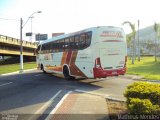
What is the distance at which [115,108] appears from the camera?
1034cm

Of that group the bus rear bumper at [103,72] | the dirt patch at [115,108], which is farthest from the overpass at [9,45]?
the dirt patch at [115,108]

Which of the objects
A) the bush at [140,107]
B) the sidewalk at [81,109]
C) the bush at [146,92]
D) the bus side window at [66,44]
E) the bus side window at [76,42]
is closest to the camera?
the bush at [140,107]

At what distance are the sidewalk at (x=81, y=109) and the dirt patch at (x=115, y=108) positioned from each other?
163 mm

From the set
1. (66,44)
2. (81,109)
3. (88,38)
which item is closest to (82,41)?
(88,38)

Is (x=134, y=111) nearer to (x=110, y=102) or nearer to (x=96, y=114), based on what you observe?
(x=96, y=114)

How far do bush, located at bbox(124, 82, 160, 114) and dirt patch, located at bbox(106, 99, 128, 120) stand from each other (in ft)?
2.35

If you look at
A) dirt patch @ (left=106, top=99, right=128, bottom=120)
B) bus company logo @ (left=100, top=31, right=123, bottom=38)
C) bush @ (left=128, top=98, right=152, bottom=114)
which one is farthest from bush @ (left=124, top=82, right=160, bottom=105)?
bus company logo @ (left=100, top=31, right=123, bottom=38)

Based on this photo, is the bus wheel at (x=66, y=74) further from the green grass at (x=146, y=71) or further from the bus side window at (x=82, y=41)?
the green grass at (x=146, y=71)

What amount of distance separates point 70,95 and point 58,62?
993 centimetres

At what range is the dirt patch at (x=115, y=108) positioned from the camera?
9.20 meters

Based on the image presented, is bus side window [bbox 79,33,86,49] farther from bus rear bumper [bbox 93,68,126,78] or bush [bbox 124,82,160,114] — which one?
bush [bbox 124,82,160,114]

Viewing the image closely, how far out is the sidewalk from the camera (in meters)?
9.31

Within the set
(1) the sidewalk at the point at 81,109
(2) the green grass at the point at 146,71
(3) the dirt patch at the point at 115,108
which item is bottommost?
(1) the sidewalk at the point at 81,109

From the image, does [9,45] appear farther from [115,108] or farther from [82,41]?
[115,108]
